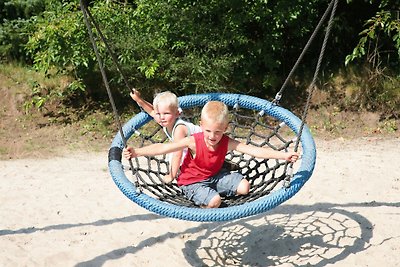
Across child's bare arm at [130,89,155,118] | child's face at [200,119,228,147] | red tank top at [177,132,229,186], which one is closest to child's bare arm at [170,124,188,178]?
red tank top at [177,132,229,186]

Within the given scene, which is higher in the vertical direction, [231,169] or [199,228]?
[231,169]

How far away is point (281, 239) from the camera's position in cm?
378

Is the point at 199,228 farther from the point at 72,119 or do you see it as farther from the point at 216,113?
the point at 72,119

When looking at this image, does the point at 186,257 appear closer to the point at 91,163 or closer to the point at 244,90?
the point at 91,163

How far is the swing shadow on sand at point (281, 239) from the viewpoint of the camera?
140 inches

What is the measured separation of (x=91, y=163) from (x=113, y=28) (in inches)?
68.2

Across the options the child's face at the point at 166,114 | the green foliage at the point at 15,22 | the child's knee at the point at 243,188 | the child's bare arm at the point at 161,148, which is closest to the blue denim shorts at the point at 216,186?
the child's knee at the point at 243,188

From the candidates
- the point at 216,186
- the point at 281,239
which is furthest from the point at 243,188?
the point at 281,239

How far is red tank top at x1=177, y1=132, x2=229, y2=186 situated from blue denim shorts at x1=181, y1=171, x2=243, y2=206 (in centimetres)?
3

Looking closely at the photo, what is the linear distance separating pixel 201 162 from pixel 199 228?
3.57 ft

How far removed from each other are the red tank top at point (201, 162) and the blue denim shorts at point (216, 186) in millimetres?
29

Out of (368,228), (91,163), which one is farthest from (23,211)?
(368,228)

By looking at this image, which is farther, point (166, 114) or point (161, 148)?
point (166, 114)

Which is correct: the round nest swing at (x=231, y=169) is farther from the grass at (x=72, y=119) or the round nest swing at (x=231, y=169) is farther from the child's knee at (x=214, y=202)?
the grass at (x=72, y=119)
